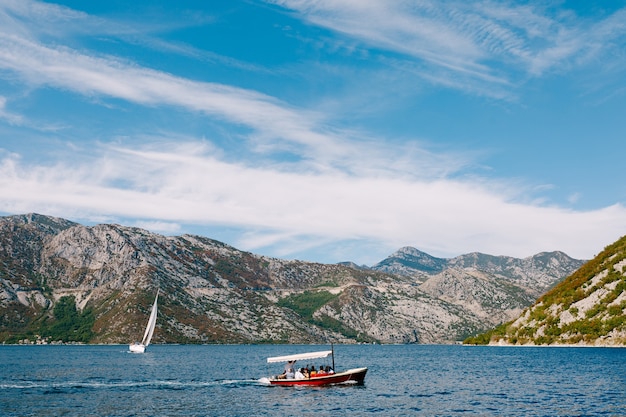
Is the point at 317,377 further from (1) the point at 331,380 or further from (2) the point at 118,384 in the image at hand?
(2) the point at 118,384

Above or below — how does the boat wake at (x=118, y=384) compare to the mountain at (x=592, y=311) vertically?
below

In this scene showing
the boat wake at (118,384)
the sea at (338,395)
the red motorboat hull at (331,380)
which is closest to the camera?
the sea at (338,395)

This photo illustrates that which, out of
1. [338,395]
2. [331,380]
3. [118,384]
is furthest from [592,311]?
[118,384]

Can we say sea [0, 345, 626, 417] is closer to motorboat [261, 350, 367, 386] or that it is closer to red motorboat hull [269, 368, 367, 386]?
red motorboat hull [269, 368, 367, 386]

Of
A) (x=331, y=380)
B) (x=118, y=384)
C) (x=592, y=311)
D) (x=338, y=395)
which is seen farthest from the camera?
(x=592, y=311)

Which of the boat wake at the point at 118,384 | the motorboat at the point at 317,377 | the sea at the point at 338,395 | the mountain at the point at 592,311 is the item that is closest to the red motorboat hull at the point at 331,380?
the motorboat at the point at 317,377

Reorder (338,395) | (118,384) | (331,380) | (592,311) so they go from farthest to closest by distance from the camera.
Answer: (592,311), (118,384), (331,380), (338,395)

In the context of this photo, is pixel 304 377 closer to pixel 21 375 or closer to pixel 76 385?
pixel 76 385

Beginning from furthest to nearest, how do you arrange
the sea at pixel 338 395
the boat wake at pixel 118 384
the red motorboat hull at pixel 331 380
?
the boat wake at pixel 118 384 → the red motorboat hull at pixel 331 380 → the sea at pixel 338 395

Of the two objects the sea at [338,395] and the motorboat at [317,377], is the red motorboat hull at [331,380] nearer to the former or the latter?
the motorboat at [317,377]

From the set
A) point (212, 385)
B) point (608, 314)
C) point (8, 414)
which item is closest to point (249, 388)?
point (212, 385)

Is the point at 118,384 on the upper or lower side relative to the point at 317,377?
lower

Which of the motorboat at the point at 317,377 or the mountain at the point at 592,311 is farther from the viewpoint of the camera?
the mountain at the point at 592,311

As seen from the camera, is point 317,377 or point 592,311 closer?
point 317,377
